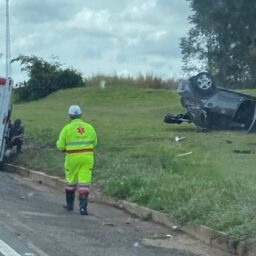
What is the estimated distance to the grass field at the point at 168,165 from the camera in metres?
14.3

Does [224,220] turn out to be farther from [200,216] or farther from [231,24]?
[231,24]

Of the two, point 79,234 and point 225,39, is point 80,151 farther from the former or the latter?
point 225,39

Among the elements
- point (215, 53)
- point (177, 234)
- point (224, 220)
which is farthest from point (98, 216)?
point (215, 53)

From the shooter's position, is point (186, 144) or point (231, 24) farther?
point (231, 24)

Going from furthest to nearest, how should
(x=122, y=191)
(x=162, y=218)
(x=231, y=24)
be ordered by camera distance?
(x=231, y=24) → (x=122, y=191) → (x=162, y=218)

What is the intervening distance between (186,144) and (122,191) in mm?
8649

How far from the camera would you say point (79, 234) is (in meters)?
14.0

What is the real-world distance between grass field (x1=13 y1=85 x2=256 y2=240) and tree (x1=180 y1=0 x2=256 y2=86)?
6882 mm

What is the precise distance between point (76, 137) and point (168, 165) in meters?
4.35

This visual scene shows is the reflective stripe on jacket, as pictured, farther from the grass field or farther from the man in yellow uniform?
the grass field

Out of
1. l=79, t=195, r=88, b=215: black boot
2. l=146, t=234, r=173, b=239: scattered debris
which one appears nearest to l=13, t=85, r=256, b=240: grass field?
l=146, t=234, r=173, b=239: scattered debris

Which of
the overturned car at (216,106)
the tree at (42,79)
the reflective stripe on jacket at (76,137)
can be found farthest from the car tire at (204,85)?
the tree at (42,79)

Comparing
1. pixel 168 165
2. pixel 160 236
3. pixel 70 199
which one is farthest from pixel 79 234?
pixel 168 165

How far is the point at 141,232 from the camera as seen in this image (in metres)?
14.5
